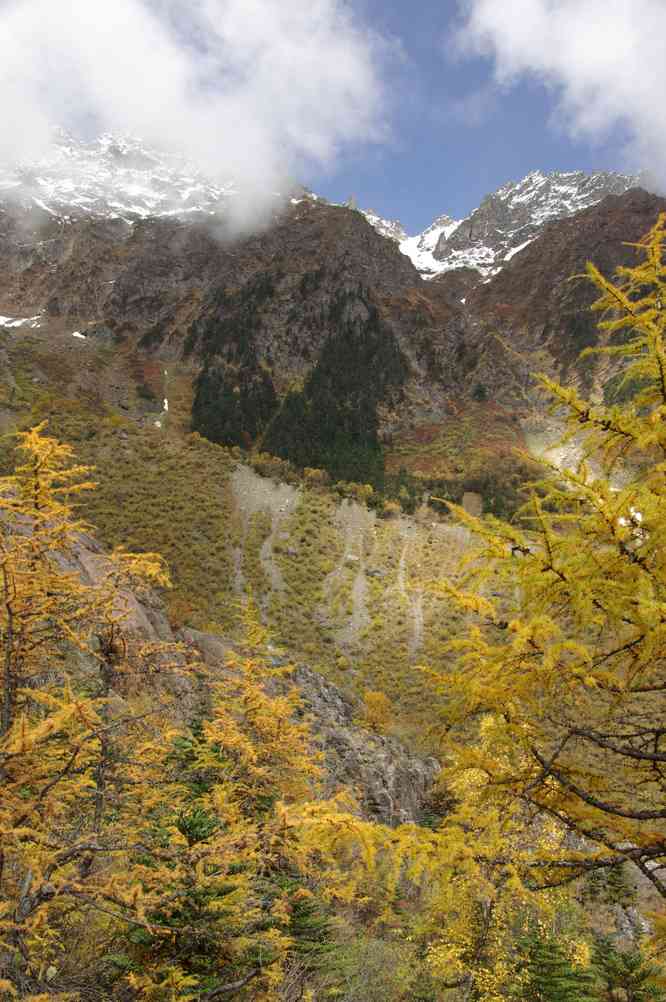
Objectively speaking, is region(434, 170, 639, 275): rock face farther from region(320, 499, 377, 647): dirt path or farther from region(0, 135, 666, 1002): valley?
region(320, 499, 377, 647): dirt path

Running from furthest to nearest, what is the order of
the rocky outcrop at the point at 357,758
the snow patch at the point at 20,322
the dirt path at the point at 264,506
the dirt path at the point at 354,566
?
1. the snow patch at the point at 20,322
2. the dirt path at the point at 264,506
3. the dirt path at the point at 354,566
4. the rocky outcrop at the point at 357,758

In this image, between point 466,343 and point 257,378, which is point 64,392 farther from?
point 466,343

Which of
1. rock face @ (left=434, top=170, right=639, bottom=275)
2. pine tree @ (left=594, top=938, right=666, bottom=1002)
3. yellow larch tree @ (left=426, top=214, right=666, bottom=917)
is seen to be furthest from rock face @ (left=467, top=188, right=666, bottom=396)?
yellow larch tree @ (left=426, top=214, right=666, bottom=917)

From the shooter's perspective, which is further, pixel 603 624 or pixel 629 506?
pixel 603 624

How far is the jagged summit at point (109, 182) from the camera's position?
127812 millimetres

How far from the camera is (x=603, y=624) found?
3230mm

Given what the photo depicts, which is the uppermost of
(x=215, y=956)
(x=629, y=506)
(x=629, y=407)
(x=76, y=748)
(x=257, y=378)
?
(x=257, y=378)

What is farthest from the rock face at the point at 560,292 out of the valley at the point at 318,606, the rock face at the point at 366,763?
the rock face at the point at 366,763

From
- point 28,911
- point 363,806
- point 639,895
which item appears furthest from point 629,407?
point 639,895

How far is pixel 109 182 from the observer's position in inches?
6344

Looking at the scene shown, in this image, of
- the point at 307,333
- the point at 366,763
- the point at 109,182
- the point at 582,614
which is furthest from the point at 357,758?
the point at 109,182

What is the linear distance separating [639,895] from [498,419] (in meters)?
69.3

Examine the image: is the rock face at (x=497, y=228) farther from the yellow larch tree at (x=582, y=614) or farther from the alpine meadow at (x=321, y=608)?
the yellow larch tree at (x=582, y=614)

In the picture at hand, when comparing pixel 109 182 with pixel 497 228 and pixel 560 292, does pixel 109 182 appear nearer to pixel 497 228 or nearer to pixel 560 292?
pixel 497 228
